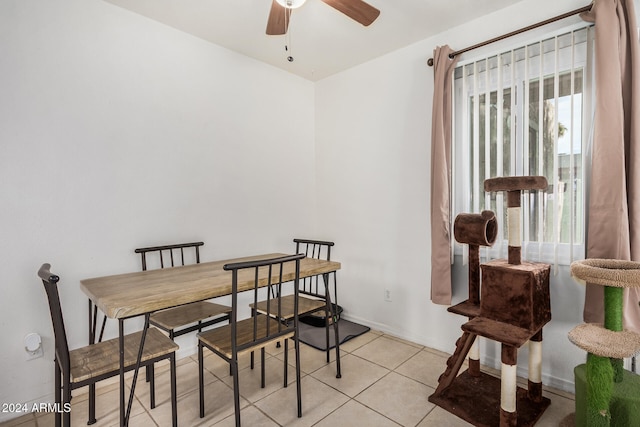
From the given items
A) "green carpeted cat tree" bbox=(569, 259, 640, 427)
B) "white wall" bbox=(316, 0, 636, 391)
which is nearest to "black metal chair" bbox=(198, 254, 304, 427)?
"white wall" bbox=(316, 0, 636, 391)

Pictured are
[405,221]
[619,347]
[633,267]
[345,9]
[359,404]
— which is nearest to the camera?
[619,347]

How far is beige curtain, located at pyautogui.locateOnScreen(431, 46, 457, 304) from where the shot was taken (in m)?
2.28

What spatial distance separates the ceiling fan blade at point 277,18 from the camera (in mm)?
1738

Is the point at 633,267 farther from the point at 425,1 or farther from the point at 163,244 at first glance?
the point at 163,244

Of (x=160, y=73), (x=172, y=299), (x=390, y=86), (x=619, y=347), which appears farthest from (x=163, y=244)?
(x=619, y=347)

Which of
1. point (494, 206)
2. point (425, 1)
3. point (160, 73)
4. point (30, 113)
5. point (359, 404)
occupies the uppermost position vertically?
point (425, 1)

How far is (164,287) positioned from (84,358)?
47cm

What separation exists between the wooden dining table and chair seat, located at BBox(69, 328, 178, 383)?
67mm

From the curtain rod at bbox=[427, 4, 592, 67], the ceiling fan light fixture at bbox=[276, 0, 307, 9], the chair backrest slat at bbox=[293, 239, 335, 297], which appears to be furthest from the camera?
the chair backrest slat at bbox=[293, 239, 335, 297]

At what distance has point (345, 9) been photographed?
69.6 inches

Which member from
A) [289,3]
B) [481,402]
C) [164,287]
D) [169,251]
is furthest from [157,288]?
[481,402]

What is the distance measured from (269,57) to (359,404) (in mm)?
2746

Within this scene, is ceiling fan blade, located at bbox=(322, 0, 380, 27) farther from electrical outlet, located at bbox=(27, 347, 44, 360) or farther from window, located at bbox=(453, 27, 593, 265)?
electrical outlet, located at bbox=(27, 347, 44, 360)

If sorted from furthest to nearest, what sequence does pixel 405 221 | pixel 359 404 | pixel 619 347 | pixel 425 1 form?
pixel 405 221, pixel 425 1, pixel 359 404, pixel 619 347
